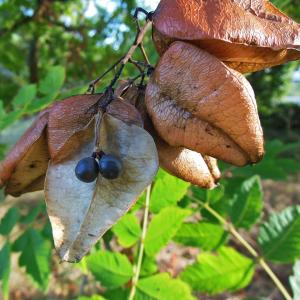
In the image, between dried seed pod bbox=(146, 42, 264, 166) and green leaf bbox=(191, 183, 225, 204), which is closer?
dried seed pod bbox=(146, 42, 264, 166)

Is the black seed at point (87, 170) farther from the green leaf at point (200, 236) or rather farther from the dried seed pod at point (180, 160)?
the green leaf at point (200, 236)

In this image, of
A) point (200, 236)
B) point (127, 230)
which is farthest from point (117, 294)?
point (200, 236)

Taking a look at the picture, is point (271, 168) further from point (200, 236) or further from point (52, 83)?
point (52, 83)

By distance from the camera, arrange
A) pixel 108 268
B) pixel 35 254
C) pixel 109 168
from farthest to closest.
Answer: pixel 35 254
pixel 108 268
pixel 109 168

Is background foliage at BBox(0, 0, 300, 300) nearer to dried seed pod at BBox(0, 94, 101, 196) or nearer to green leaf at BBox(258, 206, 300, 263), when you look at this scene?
green leaf at BBox(258, 206, 300, 263)

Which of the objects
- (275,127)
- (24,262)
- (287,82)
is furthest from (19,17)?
(287,82)

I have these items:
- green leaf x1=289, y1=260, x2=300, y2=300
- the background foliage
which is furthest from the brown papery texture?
green leaf x1=289, y1=260, x2=300, y2=300
